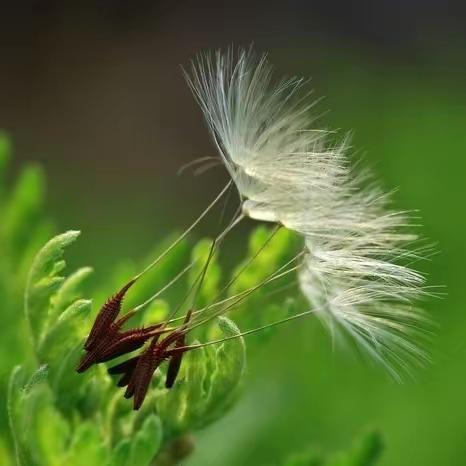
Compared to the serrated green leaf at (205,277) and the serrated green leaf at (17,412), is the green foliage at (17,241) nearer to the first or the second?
the serrated green leaf at (205,277)

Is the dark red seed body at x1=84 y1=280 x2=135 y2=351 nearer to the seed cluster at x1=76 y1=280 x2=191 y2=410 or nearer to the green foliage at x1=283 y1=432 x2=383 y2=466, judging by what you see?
the seed cluster at x1=76 y1=280 x2=191 y2=410

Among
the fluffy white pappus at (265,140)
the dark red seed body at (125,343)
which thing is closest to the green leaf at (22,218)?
the fluffy white pappus at (265,140)

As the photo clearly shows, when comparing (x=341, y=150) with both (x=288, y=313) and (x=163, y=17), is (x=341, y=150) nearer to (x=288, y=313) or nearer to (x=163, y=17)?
(x=288, y=313)

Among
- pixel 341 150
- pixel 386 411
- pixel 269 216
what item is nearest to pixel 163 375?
pixel 269 216

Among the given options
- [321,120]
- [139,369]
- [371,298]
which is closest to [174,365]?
[139,369]

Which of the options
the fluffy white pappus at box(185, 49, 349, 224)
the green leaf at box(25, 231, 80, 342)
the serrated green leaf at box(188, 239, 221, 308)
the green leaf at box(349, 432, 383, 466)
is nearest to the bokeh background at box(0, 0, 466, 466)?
the fluffy white pappus at box(185, 49, 349, 224)

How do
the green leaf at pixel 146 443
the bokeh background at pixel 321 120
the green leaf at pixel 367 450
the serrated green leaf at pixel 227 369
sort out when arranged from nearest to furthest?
1. the green leaf at pixel 146 443
2. the serrated green leaf at pixel 227 369
3. the green leaf at pixel 367 450
4. the bokeh background at pixel 321 120
